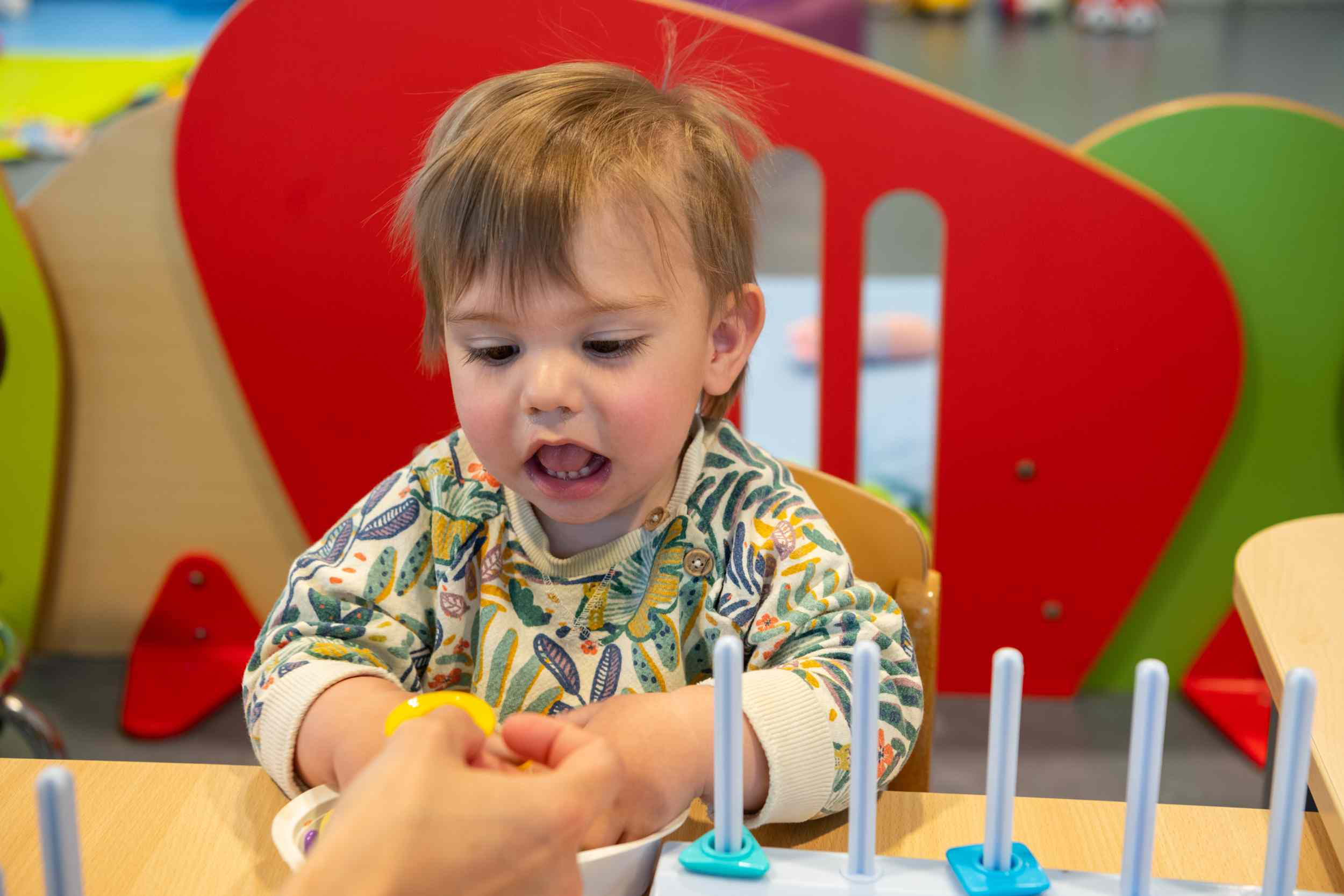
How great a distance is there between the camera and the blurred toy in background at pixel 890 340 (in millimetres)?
2789

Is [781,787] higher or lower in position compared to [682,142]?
lower

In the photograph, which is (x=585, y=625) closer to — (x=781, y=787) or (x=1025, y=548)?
(x=781, y=787)

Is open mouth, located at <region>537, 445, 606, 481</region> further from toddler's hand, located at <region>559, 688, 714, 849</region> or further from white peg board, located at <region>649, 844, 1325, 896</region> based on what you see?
white peg board, located at <region>649, 844, 1325, 896</region>

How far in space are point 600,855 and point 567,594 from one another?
0.28 meters

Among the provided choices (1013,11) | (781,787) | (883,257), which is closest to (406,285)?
(781,787)

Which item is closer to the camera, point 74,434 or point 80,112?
point 74,434

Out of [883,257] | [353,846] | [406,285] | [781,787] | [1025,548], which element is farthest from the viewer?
[883,257]

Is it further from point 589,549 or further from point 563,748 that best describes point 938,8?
point 563,748

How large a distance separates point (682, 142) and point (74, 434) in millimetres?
1180

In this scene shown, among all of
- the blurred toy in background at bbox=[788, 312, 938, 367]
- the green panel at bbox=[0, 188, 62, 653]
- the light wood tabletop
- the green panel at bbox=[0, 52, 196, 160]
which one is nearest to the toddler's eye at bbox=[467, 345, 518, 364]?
the light wood tabletop

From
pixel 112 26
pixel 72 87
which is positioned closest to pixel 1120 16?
pixel 72 87

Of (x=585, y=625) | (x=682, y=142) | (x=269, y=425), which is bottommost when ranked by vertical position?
(x=269, y=425)

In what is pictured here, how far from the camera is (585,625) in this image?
2.62 ft

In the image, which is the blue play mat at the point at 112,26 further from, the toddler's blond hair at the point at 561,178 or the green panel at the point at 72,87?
the toddler's blond hair at the point at 561,178
